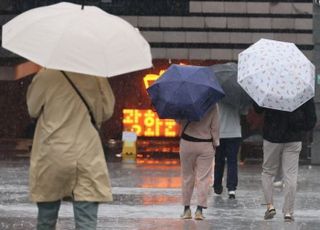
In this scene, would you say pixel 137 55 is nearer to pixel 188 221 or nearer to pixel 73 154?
pixel 73 154

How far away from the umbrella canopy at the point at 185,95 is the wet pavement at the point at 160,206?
49.4 inches

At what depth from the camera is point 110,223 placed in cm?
888

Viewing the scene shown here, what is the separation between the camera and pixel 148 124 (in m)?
22.0

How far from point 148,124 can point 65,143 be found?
16.4 meters

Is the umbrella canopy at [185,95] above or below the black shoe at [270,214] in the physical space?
above

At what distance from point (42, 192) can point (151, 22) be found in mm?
13080

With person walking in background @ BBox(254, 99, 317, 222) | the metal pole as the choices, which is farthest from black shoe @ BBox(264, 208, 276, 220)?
the metal pole

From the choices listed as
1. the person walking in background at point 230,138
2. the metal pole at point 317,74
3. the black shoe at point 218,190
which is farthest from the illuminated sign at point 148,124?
the person walking in background at point 230,138

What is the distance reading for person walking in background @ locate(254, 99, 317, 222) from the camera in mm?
8984

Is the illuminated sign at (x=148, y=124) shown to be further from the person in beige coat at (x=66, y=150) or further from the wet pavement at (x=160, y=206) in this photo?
the person in beige coat at (x=66, y=150)

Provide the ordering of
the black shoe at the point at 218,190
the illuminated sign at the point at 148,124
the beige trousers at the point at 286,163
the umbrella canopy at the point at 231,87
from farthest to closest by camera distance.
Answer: the illuminated sign at the point at 148,124, the black shoe at the point at 218,190, the umbrella canopy at the point at 231,87, the beige trousers at the point at 286,163

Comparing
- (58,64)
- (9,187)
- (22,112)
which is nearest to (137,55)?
(58,64)

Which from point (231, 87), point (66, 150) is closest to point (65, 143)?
point (66, 150)

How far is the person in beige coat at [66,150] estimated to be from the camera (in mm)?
5594
